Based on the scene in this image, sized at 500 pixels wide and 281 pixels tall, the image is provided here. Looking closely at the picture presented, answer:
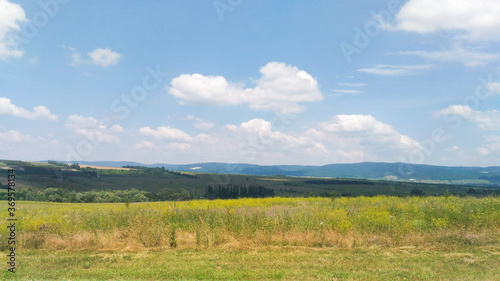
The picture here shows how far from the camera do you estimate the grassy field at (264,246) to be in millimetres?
8227

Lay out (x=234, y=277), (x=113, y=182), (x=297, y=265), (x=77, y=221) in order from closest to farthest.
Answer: (x=234, y=277), (x=297, y=265), (x=77, y=221), (x=113, y=182)

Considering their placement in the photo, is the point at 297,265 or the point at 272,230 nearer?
the point at 297,265

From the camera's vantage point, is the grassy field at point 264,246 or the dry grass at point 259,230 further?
the dry grass at point 259,230

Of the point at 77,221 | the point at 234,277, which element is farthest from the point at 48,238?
the point at 234,277

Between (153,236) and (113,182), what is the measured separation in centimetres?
10829

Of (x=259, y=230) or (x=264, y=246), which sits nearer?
(x=264, y=246)

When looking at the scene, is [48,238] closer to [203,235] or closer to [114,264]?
[114,264]

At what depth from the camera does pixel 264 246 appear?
35.6 ft

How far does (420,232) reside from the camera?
11641 millimetres

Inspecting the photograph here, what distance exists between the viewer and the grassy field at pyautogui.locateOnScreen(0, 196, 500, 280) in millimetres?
8227

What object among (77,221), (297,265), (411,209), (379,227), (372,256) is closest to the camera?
(297,265)

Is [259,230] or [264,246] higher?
[259,230]

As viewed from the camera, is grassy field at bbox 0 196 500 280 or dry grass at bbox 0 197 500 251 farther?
dry grass at bbox 0 197 500 251

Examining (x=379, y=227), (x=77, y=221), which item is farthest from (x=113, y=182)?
(x=379, y=227)
